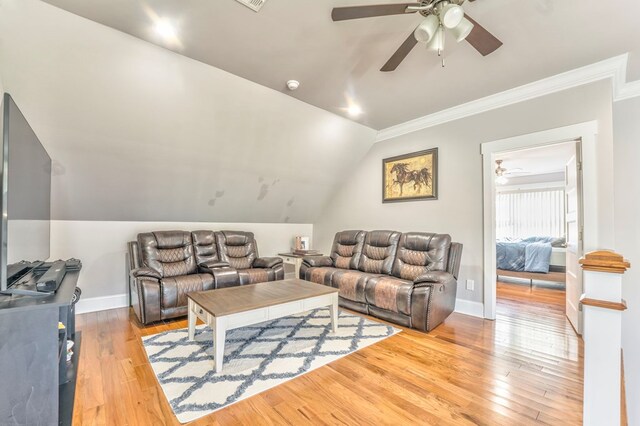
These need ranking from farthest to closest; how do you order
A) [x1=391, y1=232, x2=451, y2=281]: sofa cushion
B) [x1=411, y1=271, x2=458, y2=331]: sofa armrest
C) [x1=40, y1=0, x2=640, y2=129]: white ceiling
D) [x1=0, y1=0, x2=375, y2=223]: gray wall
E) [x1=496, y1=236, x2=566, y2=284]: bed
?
[x1=496, y1=236, x2=566, y2=284]: bed → [x1=391, y1=232, x2=451, y2=281]: sofa cushion → [x1=411, y1=271, x2=458, y2=331]: sofa armrest → [x1=0, y1=0, x2=375, y2=223]: gray wall → [x1=40, y1=0, x2=640, y2=129]: white ceiling

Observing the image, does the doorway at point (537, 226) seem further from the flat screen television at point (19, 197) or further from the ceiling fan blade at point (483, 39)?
the flat screen television at point (19, 197)

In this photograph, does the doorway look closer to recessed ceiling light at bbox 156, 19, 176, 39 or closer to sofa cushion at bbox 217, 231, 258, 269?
sofa cushion at bbox 217, 231, 258, 269

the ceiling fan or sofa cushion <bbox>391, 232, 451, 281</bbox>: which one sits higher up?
the ceiling fan

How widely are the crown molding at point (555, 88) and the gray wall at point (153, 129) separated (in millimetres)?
1350

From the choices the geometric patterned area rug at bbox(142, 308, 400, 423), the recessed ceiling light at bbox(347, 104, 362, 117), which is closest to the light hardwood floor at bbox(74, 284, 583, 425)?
the geometric patterned area rug at bbox(142, 308, 400, 423)

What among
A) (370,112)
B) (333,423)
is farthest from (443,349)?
(370,112)

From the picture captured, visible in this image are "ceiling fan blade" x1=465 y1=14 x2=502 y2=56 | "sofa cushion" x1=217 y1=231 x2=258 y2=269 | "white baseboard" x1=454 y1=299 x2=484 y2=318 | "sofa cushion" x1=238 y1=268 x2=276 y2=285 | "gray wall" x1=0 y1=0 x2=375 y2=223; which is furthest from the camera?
"sofa cushion" x1=217 y1=231 x2=258 y2=269

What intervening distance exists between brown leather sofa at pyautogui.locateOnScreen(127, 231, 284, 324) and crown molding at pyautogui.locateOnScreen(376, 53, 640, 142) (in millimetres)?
3175

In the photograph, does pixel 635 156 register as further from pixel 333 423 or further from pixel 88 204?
pixel 88 204

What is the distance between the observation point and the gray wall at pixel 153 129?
2.29 metres

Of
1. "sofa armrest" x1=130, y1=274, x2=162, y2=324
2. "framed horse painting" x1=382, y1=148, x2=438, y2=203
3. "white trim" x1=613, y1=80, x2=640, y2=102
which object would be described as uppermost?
"white trim" x1=613, y1=80, x2=640, y2=102

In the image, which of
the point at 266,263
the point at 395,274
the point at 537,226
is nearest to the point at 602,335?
the point at 395,274

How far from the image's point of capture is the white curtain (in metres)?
7.40

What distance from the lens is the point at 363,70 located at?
286cm
